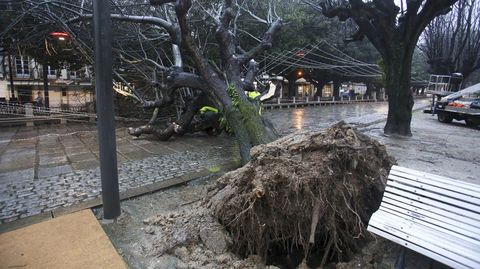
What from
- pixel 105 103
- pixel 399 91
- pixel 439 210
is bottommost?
pixel 439 210

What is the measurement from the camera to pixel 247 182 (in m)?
3.35

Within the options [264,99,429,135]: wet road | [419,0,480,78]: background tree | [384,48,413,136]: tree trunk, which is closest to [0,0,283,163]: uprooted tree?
[264,99,429,135]: wet road

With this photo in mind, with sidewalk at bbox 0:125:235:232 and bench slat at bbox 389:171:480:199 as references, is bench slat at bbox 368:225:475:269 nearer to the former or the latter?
bench slat at bbox 389:171:480:199

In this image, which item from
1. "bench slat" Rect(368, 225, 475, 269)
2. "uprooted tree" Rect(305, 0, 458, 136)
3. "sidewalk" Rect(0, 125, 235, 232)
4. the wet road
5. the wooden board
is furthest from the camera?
the wet road

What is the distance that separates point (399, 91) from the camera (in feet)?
32.9

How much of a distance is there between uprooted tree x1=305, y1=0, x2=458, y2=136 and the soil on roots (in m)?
7.65

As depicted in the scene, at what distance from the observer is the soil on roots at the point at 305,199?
10.3 feet

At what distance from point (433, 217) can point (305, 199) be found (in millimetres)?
1194

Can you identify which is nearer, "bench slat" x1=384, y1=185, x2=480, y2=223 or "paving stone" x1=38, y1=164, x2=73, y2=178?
"bench slat" x1=384, y1=185, x2=480, y2=223

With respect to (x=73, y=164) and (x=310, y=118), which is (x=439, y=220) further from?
(x=310, y=118)

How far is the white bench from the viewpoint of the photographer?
2381mm

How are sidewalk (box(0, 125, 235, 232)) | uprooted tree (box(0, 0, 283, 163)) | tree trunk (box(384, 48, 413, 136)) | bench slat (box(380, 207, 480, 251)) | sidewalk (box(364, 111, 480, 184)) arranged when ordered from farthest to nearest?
1. tree trunk (box(384, 48, 413, 136))
2. uprooted tree (box(0, 0, 283, 163))
3. sidewalk (box(364, 111, 480, 184))
4. sidewalk (box(0, 125, 235, 232))
5. bench slat (box(380, 207, 480, 251))

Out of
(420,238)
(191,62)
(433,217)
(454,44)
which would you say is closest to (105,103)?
(420,238)

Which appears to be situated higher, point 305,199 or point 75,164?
point 305,199
